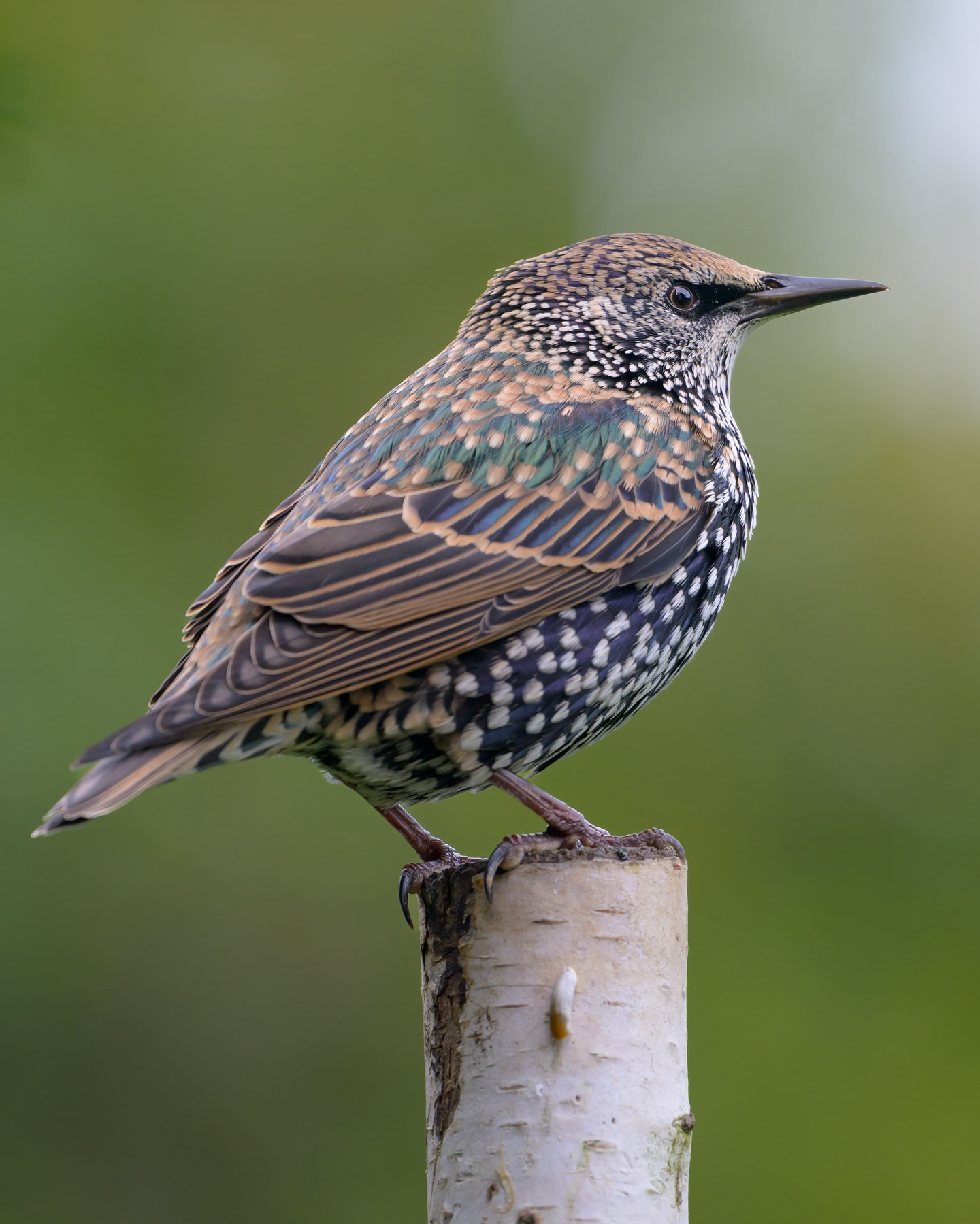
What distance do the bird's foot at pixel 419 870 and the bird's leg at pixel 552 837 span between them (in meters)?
0.28

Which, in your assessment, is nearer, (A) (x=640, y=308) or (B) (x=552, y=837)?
(B) (x=552, y=837)

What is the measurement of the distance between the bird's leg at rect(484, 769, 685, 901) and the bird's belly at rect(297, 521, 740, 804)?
0.08 m

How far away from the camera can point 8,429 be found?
20.4ft

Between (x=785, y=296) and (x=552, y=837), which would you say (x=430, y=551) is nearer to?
(x=552, y=837)

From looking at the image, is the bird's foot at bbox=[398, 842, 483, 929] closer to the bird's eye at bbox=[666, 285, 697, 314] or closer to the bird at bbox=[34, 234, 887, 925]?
the bird at bbox=[34, 234, 887, 925]

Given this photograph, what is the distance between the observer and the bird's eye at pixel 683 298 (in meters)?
4.04

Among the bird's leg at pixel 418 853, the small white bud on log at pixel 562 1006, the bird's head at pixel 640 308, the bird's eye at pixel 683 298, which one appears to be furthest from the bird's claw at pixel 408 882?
the bird's eye at pixel 683 298

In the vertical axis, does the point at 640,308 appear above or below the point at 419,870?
above

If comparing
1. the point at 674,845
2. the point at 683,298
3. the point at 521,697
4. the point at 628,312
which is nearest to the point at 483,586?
the point at 521,697

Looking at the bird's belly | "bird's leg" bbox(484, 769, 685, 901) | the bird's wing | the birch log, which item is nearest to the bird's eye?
the bird's wing

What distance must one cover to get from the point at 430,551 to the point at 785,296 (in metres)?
1.55

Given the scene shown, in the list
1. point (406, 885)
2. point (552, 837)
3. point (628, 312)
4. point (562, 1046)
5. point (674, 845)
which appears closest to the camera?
point (562, 1046)

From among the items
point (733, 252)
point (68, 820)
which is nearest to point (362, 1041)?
point (68, 820)

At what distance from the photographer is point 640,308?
4000mm
